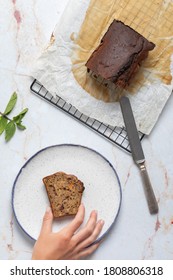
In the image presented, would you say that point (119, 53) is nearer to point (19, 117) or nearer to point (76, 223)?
point (19, 117)

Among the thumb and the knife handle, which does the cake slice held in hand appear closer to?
the thumb

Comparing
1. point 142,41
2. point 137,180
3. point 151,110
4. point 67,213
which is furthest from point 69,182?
point 142,41

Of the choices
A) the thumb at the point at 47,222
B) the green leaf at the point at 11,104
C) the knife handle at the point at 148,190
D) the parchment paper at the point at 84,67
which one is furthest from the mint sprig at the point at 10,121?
the knife handle at the point at 148,190

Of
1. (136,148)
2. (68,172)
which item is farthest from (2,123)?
(136,148)

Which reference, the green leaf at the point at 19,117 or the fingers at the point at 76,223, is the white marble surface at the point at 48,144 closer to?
the green leaf at the point at 19,117

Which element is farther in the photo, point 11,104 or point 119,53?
point 11,104
